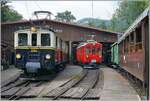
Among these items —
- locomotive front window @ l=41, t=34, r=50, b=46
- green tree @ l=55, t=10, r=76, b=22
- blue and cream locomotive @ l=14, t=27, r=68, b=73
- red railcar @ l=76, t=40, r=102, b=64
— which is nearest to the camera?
blue and cream locomotive @ l=14, t=27, r=68, b=73

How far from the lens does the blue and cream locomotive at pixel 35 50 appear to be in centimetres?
1922

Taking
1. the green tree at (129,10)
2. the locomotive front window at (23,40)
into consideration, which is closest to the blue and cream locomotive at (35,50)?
the locomotive front window at (23,40)

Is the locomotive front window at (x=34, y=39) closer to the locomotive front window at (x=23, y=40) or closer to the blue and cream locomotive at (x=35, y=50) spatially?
the blue and cream locomotive at (x=35, y=50)

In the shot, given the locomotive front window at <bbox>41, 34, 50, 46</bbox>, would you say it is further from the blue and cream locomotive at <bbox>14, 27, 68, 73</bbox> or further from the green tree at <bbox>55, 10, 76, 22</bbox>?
the green tree at <bbox>55, 10, 76, 22</bbox>

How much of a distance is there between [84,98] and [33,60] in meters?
7.04

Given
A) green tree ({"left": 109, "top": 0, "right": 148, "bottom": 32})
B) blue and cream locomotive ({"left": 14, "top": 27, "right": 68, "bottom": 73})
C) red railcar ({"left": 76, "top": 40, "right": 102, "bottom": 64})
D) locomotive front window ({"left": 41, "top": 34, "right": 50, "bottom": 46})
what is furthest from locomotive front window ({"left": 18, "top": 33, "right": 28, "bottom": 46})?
green tree ({"left": 109, "top": 0, "right": 148, "bottom": 32})

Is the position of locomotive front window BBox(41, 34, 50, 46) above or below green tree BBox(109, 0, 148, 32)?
below

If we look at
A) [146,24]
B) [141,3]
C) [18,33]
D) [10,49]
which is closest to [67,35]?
[10,49]

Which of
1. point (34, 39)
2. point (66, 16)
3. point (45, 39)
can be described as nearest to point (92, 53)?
point (45, 39)

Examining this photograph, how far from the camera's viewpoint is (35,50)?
19375 mm

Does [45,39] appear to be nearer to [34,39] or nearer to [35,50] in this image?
[34,39]

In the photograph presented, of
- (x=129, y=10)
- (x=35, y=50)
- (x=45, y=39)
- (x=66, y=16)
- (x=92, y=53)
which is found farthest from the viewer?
(x=66, y=16)

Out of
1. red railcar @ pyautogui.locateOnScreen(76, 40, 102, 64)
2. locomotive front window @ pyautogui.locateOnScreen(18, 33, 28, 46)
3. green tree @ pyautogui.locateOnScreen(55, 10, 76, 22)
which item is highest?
green tree @ pyautogui.locateOnScreen(55, 10, 76, 22)

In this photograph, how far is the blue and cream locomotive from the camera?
Result: 757 inches
